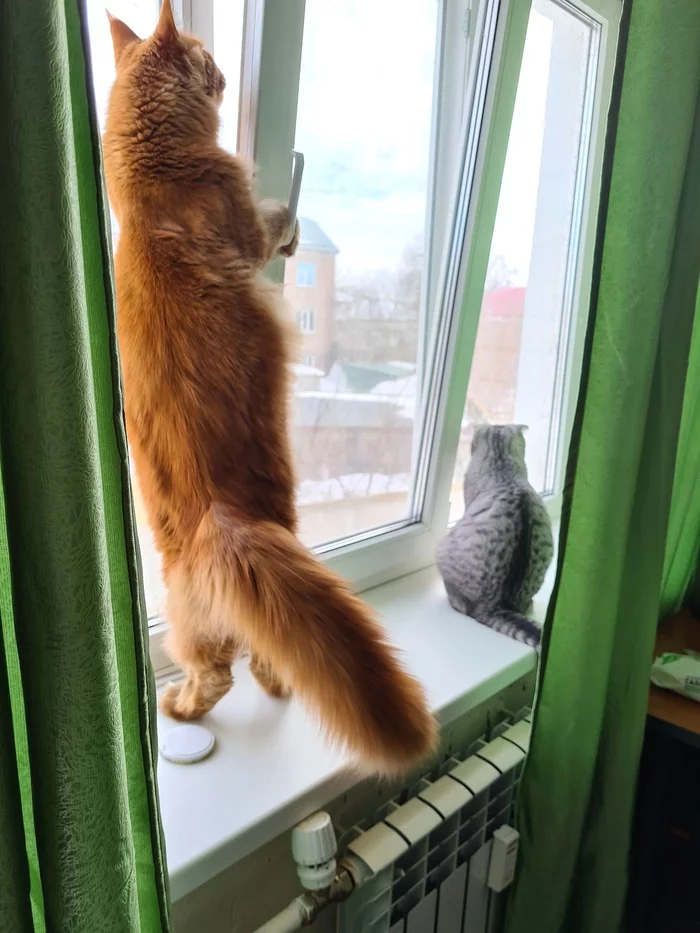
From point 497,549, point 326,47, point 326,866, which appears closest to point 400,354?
point 497,549

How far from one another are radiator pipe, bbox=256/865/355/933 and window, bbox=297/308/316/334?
2.64 feet

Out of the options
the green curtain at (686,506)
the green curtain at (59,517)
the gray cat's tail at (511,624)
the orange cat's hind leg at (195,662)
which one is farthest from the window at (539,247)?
the green curtain at (59,517)

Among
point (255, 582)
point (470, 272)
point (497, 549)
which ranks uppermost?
point (470, 272)

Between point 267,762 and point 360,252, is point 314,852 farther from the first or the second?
point 360,252

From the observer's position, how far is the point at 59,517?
41cm

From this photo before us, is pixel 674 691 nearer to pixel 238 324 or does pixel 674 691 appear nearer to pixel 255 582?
pixel 255 582

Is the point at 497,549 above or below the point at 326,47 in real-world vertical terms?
below

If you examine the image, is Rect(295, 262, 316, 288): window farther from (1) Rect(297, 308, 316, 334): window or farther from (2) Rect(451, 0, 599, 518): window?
(2) Rect(451, 0, 599, 518): window

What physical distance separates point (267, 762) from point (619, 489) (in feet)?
1.91

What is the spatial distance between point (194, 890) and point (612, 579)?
0.65 metres

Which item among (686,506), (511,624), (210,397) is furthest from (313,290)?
(686,506)

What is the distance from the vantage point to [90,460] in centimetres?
42

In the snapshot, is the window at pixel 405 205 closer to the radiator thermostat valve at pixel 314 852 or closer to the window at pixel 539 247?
the window at pixel 539 247

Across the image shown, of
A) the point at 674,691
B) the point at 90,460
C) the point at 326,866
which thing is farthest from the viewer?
the point at 674,691
